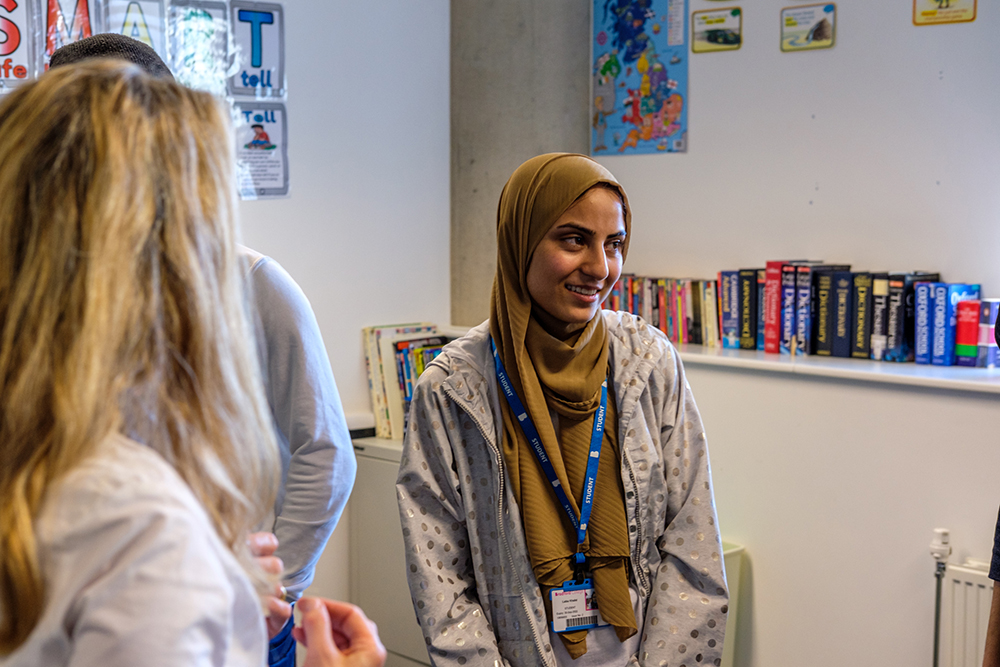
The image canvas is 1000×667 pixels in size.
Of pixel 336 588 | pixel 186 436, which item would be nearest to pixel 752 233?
pixel 336 588

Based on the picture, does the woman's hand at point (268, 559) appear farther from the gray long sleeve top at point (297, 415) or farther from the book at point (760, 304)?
the book at point (760, 304)

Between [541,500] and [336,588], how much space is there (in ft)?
7.09

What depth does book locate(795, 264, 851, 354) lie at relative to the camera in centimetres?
299

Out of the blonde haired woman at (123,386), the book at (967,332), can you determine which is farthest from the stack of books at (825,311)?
the blonde haired woman at (123,386)

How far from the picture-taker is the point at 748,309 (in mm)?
3166

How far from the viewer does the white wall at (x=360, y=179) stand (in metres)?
3.38

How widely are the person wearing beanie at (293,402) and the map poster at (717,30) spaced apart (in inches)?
92.3

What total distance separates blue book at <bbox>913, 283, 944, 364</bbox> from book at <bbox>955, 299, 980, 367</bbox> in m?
0.08

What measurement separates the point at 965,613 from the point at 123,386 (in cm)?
248

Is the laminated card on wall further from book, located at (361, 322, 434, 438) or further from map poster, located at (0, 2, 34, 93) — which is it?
book, located at (361, 322, 434, 438)

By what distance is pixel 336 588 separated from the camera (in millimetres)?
3572

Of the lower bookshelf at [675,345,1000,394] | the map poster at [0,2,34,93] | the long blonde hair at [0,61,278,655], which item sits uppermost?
the map poster at [0,2,34,93]

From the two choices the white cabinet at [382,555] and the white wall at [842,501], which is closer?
the white wall at [842,501]

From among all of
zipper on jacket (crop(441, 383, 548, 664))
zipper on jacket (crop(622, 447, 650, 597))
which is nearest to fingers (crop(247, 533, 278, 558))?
zipper on jacket (crop(441, 383, 548, 664))
